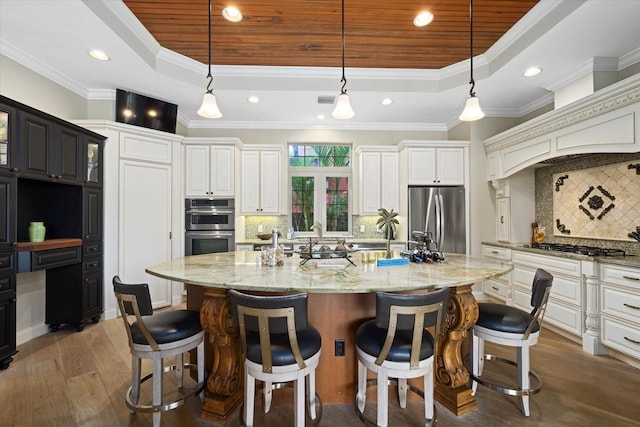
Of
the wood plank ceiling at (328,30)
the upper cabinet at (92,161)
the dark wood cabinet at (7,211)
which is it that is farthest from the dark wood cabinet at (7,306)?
the wood plank ceiling at (328,30)

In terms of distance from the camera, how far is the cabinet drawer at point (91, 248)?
331 centimetres

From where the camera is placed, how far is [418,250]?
2.55 m

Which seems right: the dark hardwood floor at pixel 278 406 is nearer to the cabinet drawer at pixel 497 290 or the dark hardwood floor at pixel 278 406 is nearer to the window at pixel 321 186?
the cabinet drawer at pixel 497 290

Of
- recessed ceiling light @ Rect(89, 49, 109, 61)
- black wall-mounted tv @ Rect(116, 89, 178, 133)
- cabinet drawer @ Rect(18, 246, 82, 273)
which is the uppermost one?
recessed ceiling light @ Rect(89, 49, 109, 61)

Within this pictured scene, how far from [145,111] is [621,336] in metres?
6.02

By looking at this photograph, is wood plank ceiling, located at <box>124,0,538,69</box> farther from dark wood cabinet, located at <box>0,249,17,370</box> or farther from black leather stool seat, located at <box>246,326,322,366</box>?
black leather stool seat, located at <box>246,326,322,366</box>

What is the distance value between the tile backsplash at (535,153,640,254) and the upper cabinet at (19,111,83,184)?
19.9 ft

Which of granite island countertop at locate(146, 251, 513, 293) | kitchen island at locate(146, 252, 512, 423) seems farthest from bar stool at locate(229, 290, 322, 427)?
kitchen island at locate(146, 252, 512, 423)

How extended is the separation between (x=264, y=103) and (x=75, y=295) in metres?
3.44

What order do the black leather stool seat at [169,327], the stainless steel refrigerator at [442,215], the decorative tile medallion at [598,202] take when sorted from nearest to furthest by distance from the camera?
1. the black leather stool seat at [169,327]
2. the decorative tile medallion at [598,202]
3. the stainless steel refrigerator at [442,215]

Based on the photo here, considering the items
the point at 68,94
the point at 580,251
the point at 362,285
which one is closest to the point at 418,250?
the point at 362,285

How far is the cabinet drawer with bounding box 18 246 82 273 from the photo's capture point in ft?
8.72

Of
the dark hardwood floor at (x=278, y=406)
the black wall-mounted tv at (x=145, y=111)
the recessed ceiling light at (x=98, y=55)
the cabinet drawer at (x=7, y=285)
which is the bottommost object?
the dark hardwood floor at (x=278, y=406)

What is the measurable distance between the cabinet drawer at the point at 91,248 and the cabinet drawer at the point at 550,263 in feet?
17.7
